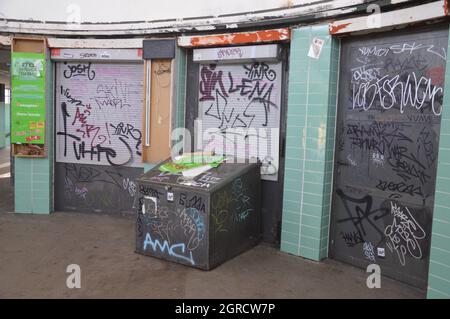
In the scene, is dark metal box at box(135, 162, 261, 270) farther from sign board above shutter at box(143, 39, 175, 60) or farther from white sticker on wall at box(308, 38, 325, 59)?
sign board above shutter at box(143, 39, 175, 60)

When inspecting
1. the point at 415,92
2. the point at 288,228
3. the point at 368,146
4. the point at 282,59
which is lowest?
the point at 288,228

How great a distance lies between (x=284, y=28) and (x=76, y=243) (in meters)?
3.61

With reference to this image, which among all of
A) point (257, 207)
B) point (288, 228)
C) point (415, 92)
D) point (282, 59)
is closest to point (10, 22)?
point (282, 59)

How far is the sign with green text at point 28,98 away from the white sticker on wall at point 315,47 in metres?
3.95

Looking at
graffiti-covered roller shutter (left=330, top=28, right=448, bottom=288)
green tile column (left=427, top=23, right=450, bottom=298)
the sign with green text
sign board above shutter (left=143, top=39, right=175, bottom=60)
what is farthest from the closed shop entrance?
the sign with green text

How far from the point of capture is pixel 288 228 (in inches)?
198

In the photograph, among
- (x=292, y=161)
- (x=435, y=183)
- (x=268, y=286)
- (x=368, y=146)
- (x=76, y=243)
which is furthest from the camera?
(x=76, y=243)

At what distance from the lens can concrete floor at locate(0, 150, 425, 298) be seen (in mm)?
3961

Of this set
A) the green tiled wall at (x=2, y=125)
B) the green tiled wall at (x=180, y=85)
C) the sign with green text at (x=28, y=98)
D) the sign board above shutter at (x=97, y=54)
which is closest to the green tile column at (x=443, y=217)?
the green tiled wall at (x=180, y=85)

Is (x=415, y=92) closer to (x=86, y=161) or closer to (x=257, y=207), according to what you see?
(x=257, y=207)

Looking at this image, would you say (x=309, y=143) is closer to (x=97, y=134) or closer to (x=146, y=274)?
(x=146, y=274)

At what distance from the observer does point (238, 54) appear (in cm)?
533

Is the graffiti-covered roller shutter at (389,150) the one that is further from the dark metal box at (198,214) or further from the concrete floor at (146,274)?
the dark metal box at (198,214)

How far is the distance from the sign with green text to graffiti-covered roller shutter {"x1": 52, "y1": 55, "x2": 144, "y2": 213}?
32cm
